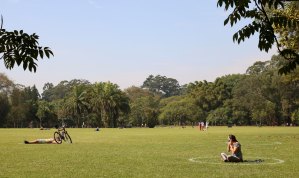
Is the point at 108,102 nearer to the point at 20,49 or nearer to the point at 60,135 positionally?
the point at 60,135

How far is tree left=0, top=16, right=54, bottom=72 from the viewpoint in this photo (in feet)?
15.5

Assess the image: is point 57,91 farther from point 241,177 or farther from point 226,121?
point 241,177

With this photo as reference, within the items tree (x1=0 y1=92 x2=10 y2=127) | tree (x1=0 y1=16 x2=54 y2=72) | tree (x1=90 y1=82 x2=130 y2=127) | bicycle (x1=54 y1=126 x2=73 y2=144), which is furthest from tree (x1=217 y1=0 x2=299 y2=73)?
tree (x1=0 y1=92 x2=10 y2=127)

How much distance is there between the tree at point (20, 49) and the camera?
473cm

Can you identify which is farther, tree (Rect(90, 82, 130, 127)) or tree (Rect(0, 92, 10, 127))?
tree (Rect(90, 82, 130, 127))

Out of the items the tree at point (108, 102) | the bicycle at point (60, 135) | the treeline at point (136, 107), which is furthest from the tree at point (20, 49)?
the tree at point (108, 102)

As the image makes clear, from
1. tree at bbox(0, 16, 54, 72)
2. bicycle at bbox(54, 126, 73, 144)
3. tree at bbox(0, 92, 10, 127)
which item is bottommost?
bicycle at bbox(54, 126, 73, 144)

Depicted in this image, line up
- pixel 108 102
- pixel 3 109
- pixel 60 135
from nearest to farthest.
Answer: pixel 60 135, pixel 3 109, pixel 108 102

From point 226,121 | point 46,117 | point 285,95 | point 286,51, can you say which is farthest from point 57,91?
point 286,51

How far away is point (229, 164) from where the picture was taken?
1554 centimetres

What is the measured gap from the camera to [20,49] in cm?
476

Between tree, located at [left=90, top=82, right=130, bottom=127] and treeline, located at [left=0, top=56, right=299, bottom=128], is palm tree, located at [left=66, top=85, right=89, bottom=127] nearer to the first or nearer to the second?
treeline, located at [left=0, top=56, right=299, bottom=128]

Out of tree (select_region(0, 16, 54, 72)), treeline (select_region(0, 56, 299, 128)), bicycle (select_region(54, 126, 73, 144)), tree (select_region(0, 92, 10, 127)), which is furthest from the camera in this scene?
treeline (select_region(0, 56, 299, 128))

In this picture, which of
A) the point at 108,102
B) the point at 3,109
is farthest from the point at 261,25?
the point at 3,109
